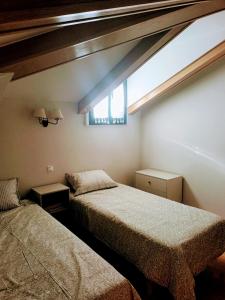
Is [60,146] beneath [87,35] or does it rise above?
beneath

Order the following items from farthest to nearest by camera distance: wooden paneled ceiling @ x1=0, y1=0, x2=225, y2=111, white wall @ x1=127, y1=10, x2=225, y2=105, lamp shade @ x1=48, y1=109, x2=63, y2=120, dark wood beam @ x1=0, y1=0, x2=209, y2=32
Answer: lamp shade @ x1=48, y1=109, x2=63, y2=120, white wall @ x1=127, y1=10, x2=225, y2=105, wooden paneled ceiling @ x1=0, y1=0, x2=225, y2=111, dark wood beam @ x1=0, y1=0, x2=209, y2=32

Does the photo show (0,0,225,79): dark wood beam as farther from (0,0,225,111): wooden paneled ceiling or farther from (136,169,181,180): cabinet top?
(136,169,181,180): cabinet top

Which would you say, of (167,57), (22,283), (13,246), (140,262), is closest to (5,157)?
(13,246)

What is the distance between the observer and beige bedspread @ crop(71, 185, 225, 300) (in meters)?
1.81

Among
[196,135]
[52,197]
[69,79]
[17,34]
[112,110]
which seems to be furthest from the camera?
[112,110]

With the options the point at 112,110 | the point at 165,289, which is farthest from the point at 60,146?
the point at 165,289

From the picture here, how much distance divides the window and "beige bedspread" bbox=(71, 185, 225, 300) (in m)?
1.34

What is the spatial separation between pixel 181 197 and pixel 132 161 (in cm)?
106

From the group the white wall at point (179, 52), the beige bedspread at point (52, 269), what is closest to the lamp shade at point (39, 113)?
the beige bedspread at point (52, 269)

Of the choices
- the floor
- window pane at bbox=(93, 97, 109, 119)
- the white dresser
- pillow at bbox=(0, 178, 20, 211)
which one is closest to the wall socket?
pillow at bbox=(0, 178, 20, 211)

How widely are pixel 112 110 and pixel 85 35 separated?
226 centimetres

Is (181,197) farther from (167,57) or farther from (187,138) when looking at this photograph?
(167,57)

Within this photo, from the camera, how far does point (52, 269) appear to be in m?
A: 1.54

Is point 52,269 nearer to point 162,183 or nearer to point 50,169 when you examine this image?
point 50,169
